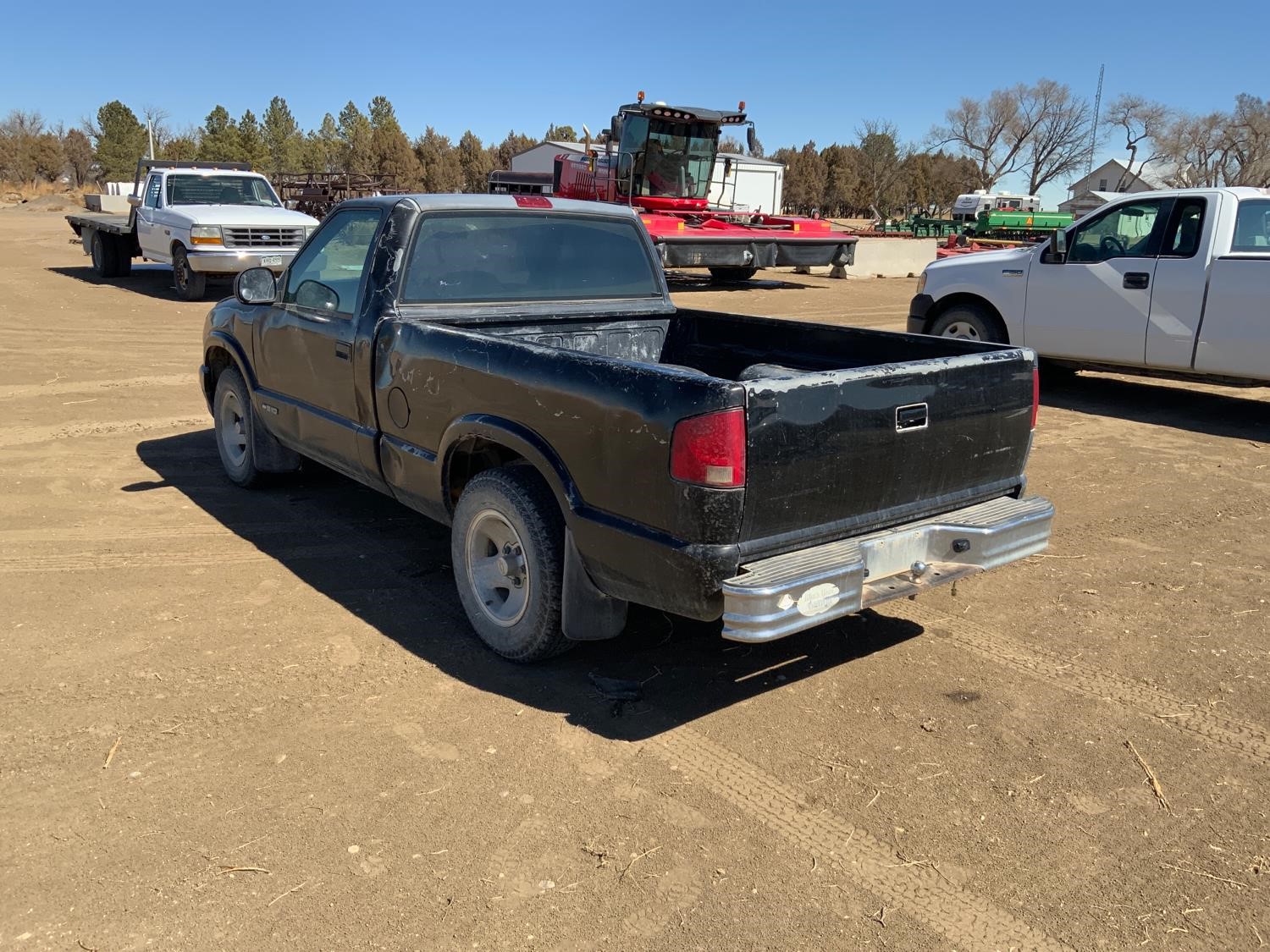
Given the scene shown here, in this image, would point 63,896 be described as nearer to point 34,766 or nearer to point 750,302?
point 34,766

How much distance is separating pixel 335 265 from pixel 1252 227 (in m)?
7.40

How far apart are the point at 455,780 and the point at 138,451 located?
5.22 metres

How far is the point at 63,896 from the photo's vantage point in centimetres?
278

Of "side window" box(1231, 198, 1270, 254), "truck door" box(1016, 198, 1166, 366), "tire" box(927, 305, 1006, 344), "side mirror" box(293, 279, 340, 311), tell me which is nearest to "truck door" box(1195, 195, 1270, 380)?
"side window" box(1231, 198, 1270, 254)

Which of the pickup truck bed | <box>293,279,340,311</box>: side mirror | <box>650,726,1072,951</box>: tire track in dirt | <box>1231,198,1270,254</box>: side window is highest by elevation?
<box>1231,198,1270,254</box>: side window

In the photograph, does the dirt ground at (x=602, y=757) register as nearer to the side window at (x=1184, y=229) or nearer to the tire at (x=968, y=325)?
the side window at (x=1184, y=229)

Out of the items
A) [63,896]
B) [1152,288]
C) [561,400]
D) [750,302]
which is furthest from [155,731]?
[750,302]

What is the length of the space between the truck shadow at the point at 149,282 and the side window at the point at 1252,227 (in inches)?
546

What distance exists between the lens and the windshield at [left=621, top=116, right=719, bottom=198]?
22688 millimetres

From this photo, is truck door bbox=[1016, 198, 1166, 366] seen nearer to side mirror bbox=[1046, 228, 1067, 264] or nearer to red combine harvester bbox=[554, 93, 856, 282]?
side mirror bbox=[1046, 228, 1067, 264]

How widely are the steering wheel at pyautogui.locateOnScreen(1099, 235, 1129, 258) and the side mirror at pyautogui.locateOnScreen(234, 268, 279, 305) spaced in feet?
23.8

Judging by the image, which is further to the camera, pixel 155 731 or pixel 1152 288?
pixel 1152 288

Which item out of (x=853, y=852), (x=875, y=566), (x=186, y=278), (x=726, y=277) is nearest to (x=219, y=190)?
(x=186, y=278)

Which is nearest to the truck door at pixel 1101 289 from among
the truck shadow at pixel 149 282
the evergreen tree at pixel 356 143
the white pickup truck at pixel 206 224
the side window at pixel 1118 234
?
the side window at pixel 1118 234
